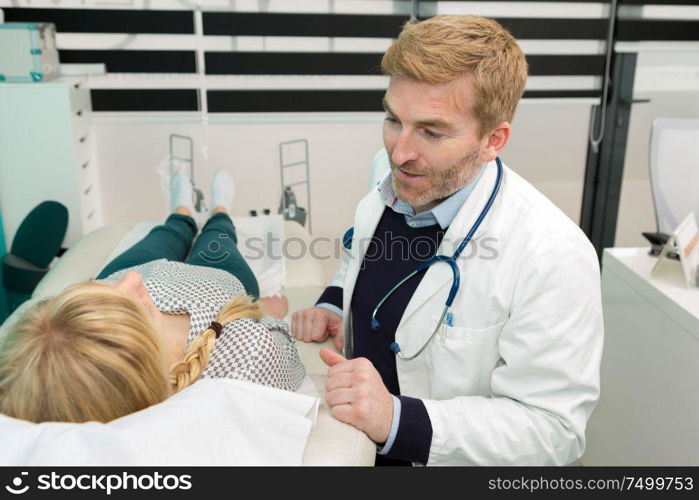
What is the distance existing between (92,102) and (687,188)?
2977mm

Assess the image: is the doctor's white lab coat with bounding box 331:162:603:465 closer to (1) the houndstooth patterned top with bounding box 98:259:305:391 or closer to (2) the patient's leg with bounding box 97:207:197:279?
(1) the houndstooth patterned top with bounding box 98:259:305:391

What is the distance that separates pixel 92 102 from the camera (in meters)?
3.54

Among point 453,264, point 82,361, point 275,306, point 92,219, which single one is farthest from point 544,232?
point 92,219

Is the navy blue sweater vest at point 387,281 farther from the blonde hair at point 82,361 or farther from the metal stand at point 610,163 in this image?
the metal stand at point 610,163

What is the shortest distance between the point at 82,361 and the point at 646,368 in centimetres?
160

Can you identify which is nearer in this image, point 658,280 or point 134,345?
point 134,345

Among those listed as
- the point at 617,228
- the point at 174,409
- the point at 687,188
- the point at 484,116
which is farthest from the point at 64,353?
the point at 617,228

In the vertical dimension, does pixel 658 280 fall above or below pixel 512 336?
below

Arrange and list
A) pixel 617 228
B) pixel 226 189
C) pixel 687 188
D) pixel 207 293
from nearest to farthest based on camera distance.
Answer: pixel 207 293 < pixel 687 188 < pixel 226 189 < pixel 617 228

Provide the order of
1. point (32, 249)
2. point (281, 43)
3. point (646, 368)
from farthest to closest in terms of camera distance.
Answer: point (281, 43) → point (32, 249) → point (646, 368)

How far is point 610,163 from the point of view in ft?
12.5

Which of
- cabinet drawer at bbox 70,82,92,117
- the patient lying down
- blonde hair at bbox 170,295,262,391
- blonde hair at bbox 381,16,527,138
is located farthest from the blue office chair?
blonde hair at bbox 381,16,527,138

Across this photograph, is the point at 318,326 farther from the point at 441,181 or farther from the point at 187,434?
the point at 187,434
